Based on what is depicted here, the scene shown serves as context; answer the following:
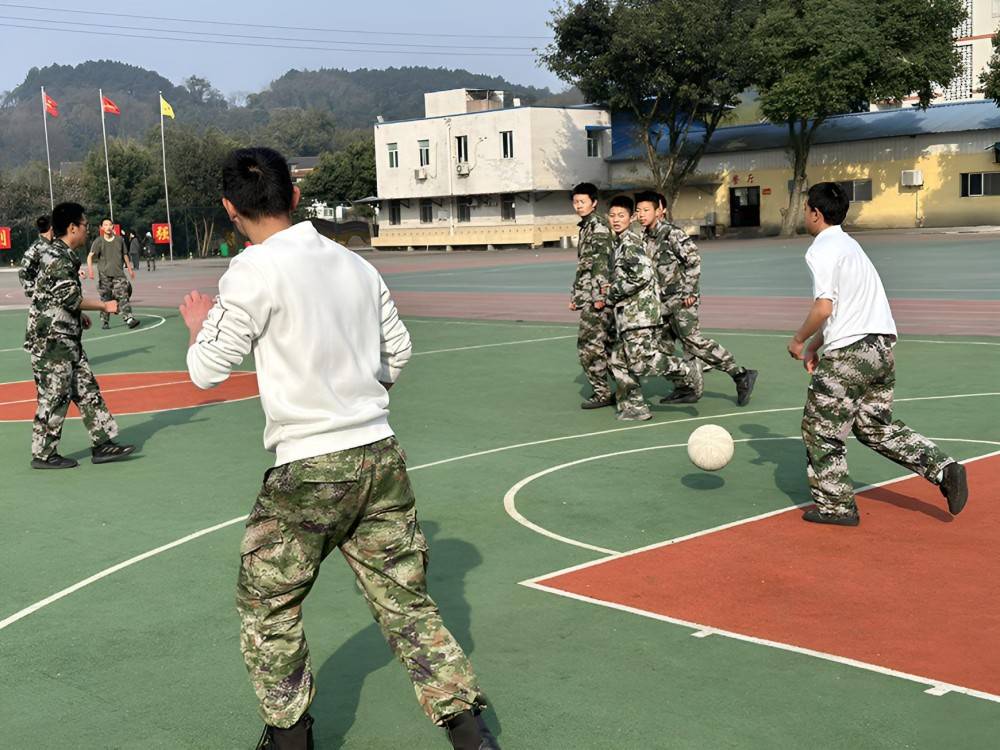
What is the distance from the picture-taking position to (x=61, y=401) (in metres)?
10.2

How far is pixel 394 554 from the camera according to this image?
4.28 metres

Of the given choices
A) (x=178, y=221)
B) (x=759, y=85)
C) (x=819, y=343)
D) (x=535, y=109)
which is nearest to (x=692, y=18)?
(x=759, y=85)

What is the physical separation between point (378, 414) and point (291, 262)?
1.98 ft

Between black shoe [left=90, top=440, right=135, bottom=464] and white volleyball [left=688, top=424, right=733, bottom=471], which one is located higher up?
white volleyball [left=688, top=424, right=733, bottom=471]

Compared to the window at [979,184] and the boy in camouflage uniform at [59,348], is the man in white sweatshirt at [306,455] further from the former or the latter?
the window at [979,184]

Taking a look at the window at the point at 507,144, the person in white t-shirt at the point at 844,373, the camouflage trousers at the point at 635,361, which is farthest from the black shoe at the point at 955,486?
the window at the point at 507,144

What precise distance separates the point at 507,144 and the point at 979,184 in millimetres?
23356

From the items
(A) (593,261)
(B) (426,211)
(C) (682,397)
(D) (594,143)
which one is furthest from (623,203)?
(B) (426,211)

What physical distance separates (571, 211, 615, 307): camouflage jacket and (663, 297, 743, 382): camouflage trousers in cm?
74

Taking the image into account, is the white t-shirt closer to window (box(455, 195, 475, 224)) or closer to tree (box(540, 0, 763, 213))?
tree (box(540, 0, 763, 213))

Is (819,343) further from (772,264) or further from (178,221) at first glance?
(178,221)

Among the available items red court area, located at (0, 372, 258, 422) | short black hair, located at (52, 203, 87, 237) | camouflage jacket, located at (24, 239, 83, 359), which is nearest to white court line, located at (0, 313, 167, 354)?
red court area, located at (0, 372, 258, 422)

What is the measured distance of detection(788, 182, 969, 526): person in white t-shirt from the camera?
7.24 m

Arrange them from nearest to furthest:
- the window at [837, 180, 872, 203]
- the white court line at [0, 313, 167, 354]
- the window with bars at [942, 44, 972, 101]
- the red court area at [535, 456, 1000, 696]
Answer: the red court area at [535, 456, 1000, 696] → the white court line at [0, 313, 167, 354] → the window at [837, 180, 872, 203] → the window with bars at [942, 44, 972, 101]
